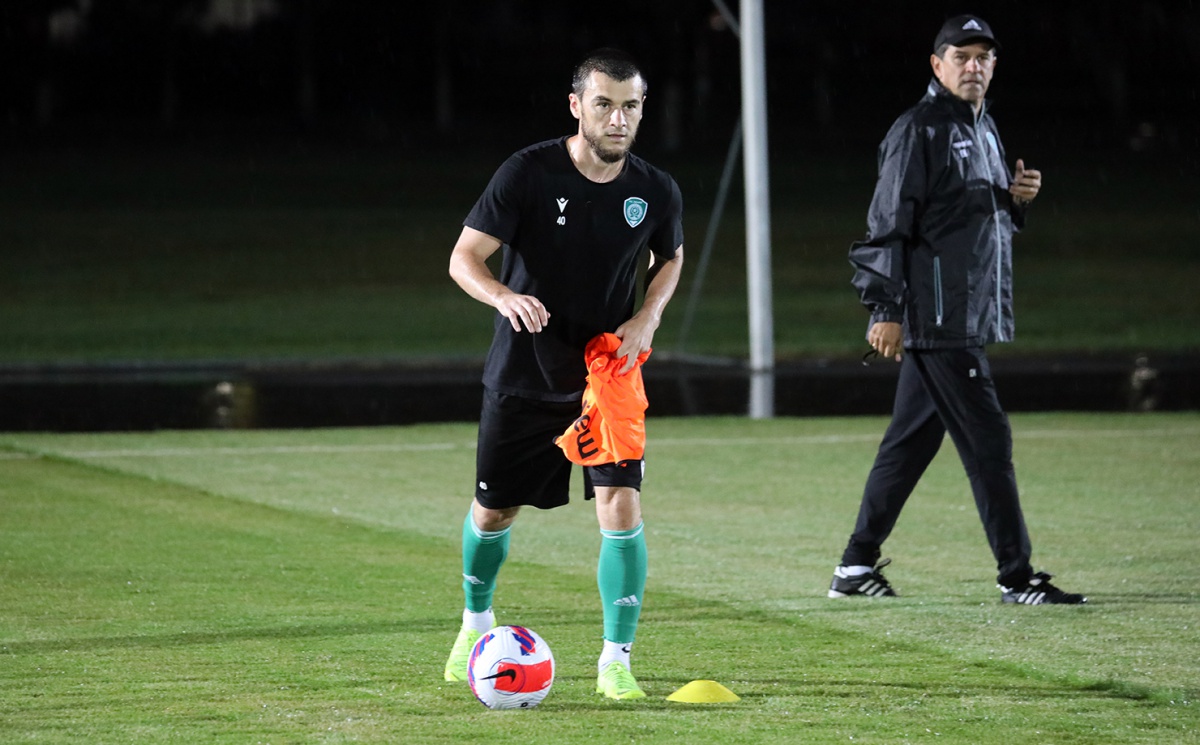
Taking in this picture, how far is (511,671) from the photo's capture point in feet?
20.3

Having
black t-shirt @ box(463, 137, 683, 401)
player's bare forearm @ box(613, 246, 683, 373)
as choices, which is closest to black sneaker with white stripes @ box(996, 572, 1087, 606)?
player's bare forearm @ box(613, 246, 683, 373)

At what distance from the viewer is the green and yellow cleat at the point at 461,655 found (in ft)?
22.0

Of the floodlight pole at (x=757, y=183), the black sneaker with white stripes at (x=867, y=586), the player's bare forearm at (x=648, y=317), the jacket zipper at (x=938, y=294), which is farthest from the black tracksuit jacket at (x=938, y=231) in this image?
the floodlight pole at (x=757, y=183)

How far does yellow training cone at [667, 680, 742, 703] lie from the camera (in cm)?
637

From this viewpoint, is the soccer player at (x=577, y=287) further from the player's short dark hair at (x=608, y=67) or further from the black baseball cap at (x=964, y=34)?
the black baseball cap at (x=964, y=34)

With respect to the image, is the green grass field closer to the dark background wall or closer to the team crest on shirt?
the team crest on shirt

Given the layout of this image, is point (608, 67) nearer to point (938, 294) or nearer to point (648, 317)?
point (648, 317)

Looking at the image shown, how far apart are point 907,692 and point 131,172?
1808 inches

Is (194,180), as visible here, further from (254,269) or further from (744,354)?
(744,354)

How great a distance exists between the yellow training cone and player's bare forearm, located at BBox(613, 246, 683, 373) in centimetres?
109

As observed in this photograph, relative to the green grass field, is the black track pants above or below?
above

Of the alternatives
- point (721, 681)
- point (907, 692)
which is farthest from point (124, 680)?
point (907, 692)

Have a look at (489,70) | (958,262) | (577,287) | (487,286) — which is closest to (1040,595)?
(958,262)

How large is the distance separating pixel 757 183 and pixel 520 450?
12.3 metres
